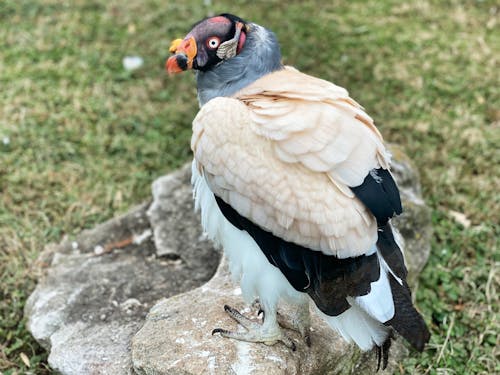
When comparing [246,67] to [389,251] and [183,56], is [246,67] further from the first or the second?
[389,251]

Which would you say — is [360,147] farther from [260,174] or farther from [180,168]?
[180,168]

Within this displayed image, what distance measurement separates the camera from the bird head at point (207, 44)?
2635 millimetres

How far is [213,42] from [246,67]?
7.4 inches

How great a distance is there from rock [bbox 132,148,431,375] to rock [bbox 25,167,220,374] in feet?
0.88

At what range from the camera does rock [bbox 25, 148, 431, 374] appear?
2.80 meters

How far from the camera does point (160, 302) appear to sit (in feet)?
10.6

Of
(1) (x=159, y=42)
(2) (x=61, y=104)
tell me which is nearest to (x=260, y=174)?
(2) (x=61, y=104)

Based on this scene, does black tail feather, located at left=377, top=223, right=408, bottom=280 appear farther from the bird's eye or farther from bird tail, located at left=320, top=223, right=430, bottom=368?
the bird's eye

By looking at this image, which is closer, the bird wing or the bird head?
the bird wing

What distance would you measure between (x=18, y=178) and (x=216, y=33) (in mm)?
2636

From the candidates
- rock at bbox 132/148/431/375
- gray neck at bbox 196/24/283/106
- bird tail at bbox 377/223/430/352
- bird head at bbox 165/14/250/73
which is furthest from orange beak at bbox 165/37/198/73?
rock at bbox 132/148/431/375

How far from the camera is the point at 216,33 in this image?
2.63 meters

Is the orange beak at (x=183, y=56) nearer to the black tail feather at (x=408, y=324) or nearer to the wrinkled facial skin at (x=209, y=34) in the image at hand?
the wrinkled facial skin at (x=209, y=34)

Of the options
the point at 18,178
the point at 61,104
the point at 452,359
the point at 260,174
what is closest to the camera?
the point at 260,174
